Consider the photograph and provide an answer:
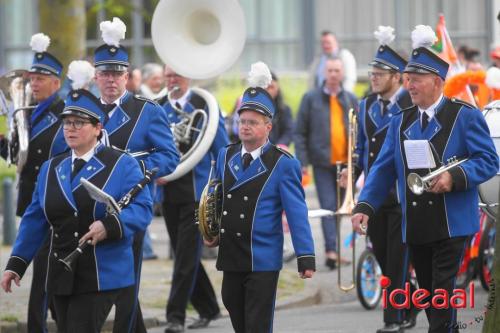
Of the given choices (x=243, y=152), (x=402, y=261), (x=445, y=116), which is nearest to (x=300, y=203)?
(x=243, y=152)

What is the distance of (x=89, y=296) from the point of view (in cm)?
856

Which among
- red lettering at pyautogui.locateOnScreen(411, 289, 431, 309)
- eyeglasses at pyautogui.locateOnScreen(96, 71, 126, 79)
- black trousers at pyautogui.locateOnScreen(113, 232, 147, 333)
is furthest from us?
eyeglasses at pyautogui.locateOnScreen(96, 71, 126, 79)

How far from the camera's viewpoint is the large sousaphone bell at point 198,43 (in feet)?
38.9

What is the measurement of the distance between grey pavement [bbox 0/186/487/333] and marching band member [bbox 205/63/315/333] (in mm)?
2561

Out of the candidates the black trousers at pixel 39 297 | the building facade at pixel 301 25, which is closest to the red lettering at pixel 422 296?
the black trousers at pixel 39 297

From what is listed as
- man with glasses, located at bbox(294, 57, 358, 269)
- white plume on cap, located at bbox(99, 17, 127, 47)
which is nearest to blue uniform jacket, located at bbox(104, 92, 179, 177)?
white plume on cap, located at bbox(99, 17, 127, 47)

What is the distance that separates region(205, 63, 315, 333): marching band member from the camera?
9055 millimetres

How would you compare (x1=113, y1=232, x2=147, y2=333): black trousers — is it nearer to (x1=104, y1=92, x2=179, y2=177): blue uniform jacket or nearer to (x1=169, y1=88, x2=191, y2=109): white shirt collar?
(x1=104, y1=92, x2=179, y2=177): blue uniform jacket

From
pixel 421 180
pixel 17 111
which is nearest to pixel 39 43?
pixel 17 111

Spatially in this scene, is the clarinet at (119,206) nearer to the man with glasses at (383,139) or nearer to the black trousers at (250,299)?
the black trousers at (250,299)

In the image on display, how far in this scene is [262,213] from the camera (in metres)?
9.16

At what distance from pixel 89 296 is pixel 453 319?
8.03 ft

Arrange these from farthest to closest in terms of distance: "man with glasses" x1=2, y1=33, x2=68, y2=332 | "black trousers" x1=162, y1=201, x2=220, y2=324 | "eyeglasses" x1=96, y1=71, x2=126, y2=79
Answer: "black trousers" x1=162, y1=201, x2=220, y2=324 → "man with glasses" x1=2, y1=33, x2=68, y2=332 → "eyeglasses" x1=96, y1=71, x2=126, y2=79

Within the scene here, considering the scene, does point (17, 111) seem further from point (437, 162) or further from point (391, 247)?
point (437, 162)
